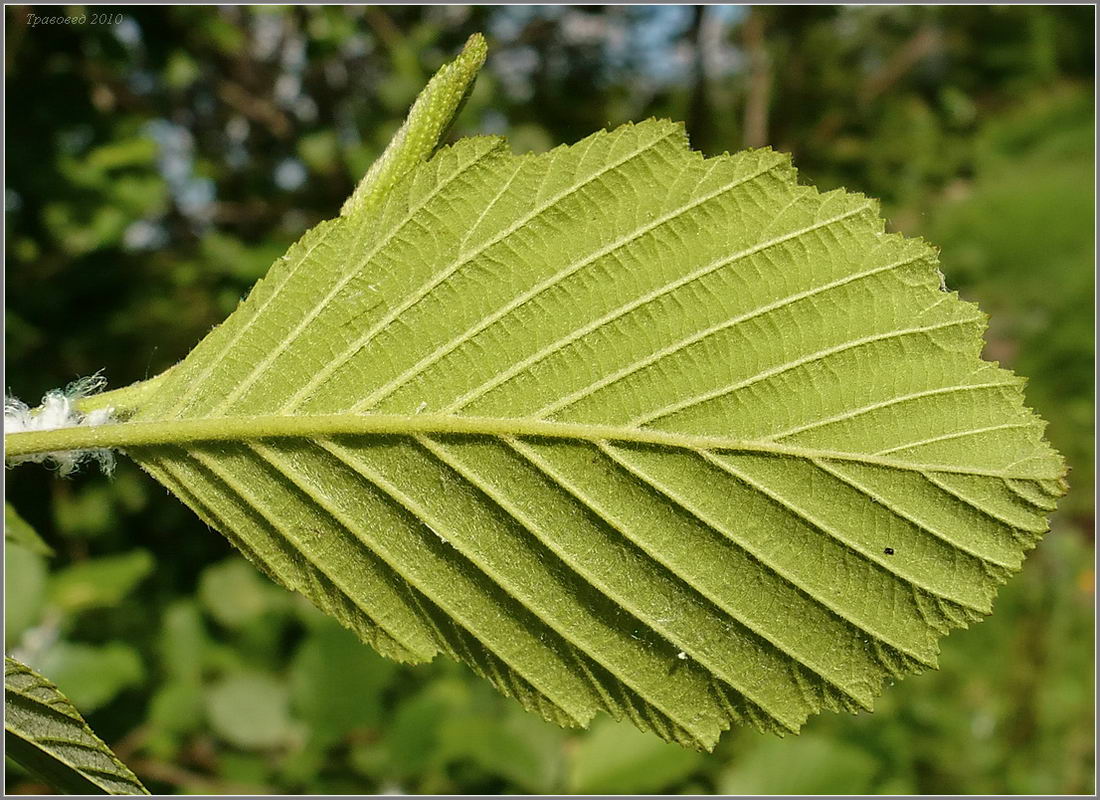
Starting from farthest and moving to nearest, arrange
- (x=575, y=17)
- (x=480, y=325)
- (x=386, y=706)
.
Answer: (x=575, y=17) → (x=386, y=706) → (x=480, y=325)

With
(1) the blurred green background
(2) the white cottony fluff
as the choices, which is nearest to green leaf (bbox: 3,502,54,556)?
(2) the white cottony fluff

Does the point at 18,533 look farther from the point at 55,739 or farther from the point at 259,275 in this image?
the point at 259,275

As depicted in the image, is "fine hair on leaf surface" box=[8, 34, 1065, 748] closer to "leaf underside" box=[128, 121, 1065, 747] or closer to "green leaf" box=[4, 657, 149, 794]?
"leaf underside" box=[128, 121, 1065, 747]

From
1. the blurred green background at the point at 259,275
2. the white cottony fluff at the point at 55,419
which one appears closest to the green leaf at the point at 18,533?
the white cottony fluff at the point at 55,419

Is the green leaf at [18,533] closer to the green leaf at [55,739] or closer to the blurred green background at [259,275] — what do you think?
the green leaf at [55,739]

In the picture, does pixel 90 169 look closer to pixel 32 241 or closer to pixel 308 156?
pixel 32 241

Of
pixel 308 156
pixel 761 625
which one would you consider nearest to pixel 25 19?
pixel 308 156

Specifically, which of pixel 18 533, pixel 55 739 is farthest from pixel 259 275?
pixel 55 739
